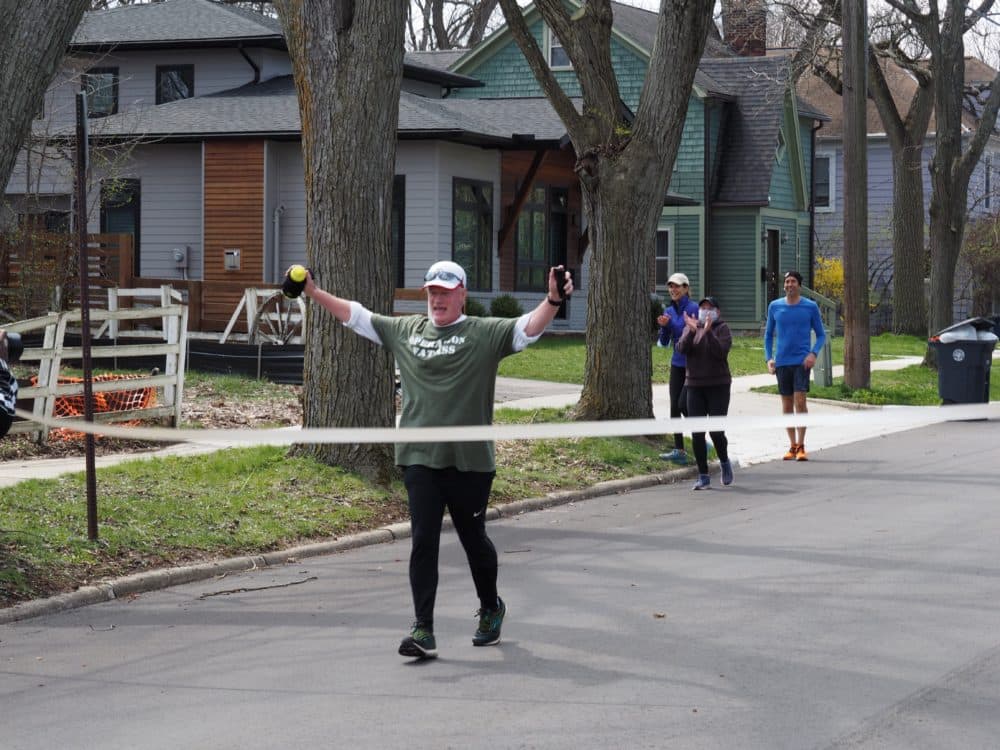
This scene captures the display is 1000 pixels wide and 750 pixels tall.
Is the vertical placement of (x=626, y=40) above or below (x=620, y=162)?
above

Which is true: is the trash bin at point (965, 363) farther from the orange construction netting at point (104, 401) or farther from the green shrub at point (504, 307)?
the orange construction netting at point (104, 401)

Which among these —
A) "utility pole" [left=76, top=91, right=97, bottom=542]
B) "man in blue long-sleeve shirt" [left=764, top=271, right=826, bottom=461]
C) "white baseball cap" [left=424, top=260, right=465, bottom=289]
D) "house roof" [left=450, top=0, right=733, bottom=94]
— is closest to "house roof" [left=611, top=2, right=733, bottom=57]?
"house roof" [left=450, top=0, right=733, bottom=94]

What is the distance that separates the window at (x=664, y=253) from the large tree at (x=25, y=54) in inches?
1216

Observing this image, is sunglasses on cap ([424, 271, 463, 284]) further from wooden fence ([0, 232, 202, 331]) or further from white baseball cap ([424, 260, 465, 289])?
wooden fence ([0, 232, 202, 331])

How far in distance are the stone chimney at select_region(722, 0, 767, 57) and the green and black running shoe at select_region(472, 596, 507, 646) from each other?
97.3 feet

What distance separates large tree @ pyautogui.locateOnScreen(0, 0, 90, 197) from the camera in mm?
8430

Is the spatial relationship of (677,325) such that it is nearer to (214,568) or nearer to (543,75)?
(543,75)

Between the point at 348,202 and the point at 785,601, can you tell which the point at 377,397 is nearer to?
the point at 348,202

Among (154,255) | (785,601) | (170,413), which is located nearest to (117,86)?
(154,255)

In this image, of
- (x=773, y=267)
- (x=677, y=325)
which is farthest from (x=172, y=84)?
(x=677, y=325)

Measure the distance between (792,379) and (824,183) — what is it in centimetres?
3501

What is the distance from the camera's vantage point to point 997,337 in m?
21.6

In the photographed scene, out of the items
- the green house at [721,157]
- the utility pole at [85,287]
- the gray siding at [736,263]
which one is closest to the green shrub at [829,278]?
the green house at [721,157]

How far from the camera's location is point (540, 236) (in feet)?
110
